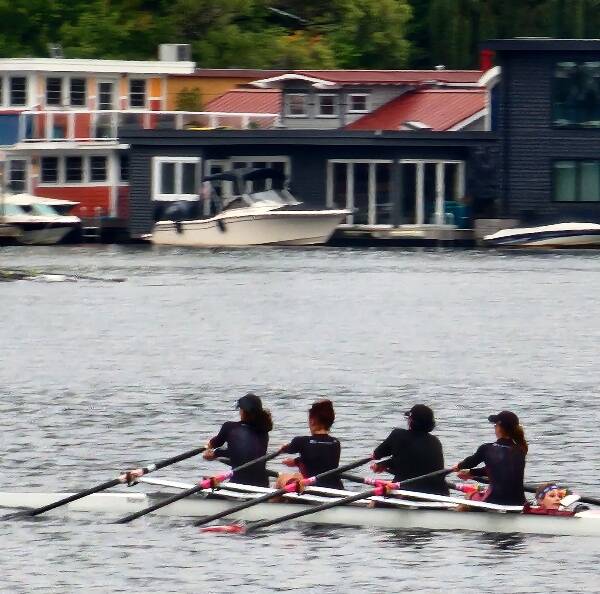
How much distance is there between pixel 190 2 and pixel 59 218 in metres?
20.4

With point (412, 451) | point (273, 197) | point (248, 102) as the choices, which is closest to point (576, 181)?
point (273, 197)

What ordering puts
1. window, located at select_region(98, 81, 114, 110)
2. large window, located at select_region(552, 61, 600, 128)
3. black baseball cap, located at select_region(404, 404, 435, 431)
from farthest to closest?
window, located at select_region(98, 81, 114, 110)
large window, located at select_region(552, 61, 600, 128)
black baseball cap, located at select_region(404, 404, 435, 431)

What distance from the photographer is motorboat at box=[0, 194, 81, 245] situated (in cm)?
6831

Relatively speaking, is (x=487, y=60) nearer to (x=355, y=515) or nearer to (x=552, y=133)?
(x=552, y=133)

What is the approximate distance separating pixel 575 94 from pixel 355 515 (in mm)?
48710

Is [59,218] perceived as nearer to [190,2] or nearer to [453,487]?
[190,2]

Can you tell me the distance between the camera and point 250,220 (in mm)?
67750

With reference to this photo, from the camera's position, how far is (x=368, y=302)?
169 feet

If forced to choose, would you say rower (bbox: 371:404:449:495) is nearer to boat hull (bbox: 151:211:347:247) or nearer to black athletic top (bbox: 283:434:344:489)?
black athletic top (bbox: 283:434:344:489)

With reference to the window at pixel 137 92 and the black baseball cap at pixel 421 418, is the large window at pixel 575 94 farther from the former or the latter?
the black baseball cap at pixel 421 418

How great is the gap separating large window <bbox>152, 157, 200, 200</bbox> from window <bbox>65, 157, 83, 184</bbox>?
3.63 meters

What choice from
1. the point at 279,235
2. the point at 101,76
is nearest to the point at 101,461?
the point at 279,235

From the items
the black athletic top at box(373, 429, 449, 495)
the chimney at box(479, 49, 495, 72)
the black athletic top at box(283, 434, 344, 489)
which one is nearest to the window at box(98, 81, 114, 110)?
the chimney at box(479, 49, 495, 72)

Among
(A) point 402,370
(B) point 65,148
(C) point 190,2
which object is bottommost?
(A) point 402,370
